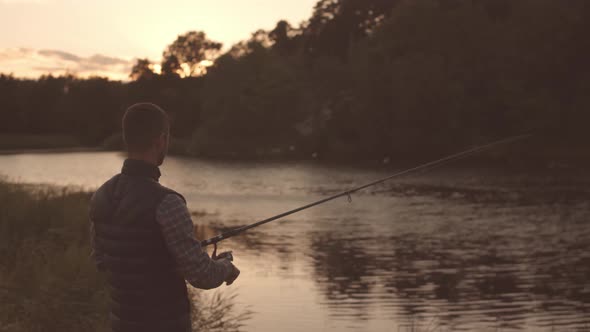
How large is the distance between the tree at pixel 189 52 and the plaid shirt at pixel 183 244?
85.3 metres

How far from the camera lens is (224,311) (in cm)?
1000

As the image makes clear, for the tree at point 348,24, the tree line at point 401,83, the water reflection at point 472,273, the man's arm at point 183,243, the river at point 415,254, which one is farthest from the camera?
the tree at point 348,24

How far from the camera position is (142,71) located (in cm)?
8925

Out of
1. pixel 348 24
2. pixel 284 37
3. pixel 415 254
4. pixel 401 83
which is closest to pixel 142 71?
pixel 284 37

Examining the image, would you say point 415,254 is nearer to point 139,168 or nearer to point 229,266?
point 229,266

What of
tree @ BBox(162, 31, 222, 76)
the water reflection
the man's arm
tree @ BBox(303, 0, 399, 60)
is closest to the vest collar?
→ the man's arm

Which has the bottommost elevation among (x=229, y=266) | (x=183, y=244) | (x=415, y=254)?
(x=415, y=254)

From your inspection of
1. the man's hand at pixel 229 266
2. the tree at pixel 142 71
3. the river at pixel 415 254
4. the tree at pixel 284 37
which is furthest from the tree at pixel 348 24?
the man's hand at pixel 229 266

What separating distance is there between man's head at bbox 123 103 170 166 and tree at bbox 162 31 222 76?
8521 cm

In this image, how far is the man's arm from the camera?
331 centimetres

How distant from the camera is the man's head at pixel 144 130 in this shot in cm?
341

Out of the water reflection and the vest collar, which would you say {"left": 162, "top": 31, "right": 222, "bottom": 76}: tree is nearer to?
the water reflection

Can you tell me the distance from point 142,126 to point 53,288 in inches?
203

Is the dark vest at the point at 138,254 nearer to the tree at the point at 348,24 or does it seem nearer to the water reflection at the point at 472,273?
the water reflection at the point at 472,273
